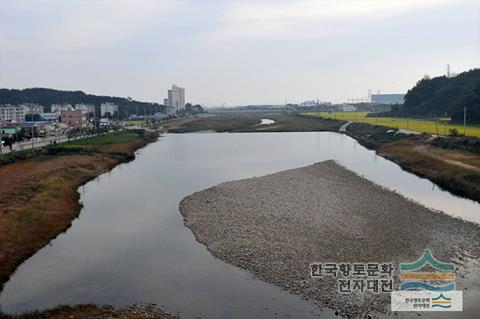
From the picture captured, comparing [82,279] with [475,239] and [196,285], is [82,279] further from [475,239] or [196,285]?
[475,239]

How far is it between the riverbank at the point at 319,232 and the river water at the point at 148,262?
61 cm

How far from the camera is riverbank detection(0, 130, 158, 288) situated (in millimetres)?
12938

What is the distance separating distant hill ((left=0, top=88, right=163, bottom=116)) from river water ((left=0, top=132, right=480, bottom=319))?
80657mm

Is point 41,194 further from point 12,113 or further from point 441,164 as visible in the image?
point 12,113

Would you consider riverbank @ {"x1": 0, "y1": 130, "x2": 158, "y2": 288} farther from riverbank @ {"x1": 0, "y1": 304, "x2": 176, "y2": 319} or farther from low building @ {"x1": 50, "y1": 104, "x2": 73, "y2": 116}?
low building @ {"x1": 50, "y1": 104, "x2": 73, "y2": 116}

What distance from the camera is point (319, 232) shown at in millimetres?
13820

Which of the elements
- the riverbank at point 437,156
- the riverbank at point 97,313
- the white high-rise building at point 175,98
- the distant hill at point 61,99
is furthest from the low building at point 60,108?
the riverbank at point 97,313

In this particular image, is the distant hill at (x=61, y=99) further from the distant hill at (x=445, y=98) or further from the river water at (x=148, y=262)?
the river water at (x=148, y=262)

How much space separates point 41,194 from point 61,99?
104m

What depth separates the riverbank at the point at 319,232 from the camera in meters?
10.6

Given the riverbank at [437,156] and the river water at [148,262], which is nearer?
the river water at [148,262]

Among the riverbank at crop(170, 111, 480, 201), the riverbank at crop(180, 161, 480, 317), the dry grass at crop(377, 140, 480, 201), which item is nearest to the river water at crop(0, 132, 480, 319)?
the riverbank at crop(180, 161, 480, 317)

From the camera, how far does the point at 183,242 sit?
1365cm

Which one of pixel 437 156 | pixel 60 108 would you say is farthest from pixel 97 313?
pixel 60 108
